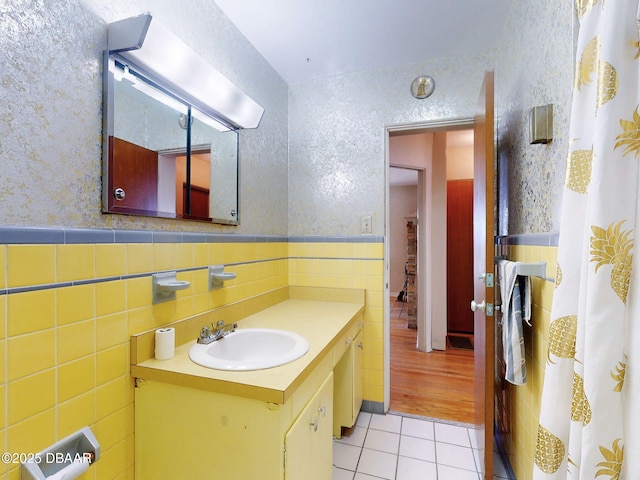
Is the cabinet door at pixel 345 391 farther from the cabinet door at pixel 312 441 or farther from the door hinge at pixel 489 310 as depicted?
the door hinge at pixel 489 310

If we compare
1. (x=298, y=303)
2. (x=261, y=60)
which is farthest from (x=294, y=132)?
(x=298, y=303)

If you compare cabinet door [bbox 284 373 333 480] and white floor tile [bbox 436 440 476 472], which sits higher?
cabinet door [bbox 284 373 333 480]

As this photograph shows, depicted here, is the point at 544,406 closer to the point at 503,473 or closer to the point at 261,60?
the point at 503,473

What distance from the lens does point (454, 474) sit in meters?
1.59

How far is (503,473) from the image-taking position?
64.2 inches

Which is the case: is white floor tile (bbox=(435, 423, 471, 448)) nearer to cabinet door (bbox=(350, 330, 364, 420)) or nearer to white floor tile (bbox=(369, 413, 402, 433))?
white floor tile (bbox=(369, 413, 402, 433))

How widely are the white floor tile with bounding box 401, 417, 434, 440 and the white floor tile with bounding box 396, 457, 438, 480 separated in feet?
0.77

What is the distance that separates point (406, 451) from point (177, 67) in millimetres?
2231

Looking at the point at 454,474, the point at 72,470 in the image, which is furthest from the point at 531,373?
the point at 72,470

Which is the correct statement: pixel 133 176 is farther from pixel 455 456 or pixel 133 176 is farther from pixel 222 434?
pixel 455 456

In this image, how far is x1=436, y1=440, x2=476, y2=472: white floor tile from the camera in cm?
167

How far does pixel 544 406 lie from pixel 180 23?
1.88 m

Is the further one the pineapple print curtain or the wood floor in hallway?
the wood floor in hallway

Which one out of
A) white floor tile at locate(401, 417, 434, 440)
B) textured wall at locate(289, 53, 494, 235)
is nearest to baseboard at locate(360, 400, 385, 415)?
white floor tile at locate(401, 417, 434, 440)
